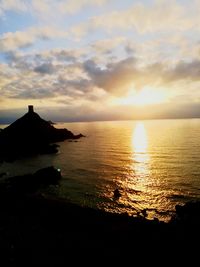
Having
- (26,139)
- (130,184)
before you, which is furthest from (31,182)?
(26,139)

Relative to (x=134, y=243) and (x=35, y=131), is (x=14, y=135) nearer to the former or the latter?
(x=35, y=131)

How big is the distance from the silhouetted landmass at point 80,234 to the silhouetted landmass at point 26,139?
6294cm

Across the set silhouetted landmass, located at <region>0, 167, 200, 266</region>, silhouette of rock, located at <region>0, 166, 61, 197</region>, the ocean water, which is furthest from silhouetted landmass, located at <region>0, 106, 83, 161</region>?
silhouetted landmass, located at <region>0, 167, 200, 266</region>

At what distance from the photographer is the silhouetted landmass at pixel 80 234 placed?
70.3ft

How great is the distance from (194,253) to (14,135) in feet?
374

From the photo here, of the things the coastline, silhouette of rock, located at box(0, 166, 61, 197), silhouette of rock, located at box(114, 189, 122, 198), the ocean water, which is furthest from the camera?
silhouette of rock, located at box(0, 166, 61, 197)

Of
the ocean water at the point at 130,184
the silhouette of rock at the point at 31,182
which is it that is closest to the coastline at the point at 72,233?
the ocean water at the point at 130,184

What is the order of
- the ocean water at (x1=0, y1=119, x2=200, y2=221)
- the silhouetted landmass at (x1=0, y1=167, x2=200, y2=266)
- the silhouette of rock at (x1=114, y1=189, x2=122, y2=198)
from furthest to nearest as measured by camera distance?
the silhouette of rock at (x1=114, y1=189, x2=122, y2=198)
the ocean water at (x1=0, y1=119, x2=200, y2=221)
the silhouetted landmass at (x1=0, y1=167, x2=200, y2=266)

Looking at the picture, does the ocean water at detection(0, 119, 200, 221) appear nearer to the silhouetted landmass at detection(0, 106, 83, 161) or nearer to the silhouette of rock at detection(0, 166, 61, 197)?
the silhouette of rock at detection(0, 166, 61, 197)

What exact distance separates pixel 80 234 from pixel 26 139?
3879 inches

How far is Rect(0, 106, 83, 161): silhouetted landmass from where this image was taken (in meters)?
103

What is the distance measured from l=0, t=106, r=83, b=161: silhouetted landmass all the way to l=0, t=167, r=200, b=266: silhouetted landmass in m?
62.9

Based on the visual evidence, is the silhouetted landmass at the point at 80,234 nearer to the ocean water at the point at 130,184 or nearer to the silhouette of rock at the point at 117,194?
the ocean water at the point at 130,184

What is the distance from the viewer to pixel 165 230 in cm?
2705
